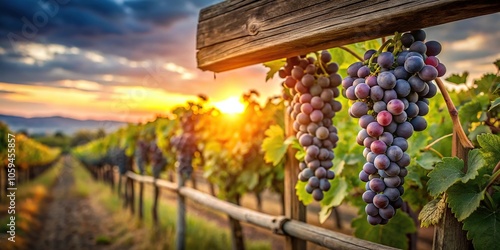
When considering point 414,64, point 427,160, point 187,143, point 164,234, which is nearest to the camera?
point 414,64

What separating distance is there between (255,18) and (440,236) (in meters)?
1.16

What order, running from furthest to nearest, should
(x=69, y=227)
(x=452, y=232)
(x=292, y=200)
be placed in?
(x=69, y=227) < (x=292, y=200) < (x=452, y=232)

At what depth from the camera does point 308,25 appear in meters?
1.50

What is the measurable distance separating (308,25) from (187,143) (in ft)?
15.9

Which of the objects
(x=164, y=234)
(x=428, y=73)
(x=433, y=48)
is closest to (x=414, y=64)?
(x=428, y=73)

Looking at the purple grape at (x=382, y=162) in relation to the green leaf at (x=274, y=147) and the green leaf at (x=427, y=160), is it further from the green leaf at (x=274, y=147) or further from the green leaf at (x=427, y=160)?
the green leaf at (x=274, y=147)

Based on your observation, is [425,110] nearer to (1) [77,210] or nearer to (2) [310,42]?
(2) [310,42]

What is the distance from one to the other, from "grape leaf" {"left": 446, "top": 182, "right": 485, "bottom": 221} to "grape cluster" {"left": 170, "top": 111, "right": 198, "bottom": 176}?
4877 millimetres

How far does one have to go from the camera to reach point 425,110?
135 cm

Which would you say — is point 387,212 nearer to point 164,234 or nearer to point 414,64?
point 414,64

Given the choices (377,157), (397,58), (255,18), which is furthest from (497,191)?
(255,18)

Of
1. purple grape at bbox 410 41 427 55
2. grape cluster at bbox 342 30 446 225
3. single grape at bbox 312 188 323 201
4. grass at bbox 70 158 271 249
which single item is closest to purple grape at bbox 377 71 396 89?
grape cluster at bbox 342 30 446 225

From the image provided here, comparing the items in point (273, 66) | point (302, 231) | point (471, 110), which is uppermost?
point (273, 66)

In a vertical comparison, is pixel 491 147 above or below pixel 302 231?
above
